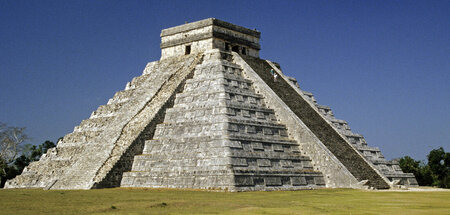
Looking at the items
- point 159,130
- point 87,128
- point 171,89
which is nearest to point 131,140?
point 159,130

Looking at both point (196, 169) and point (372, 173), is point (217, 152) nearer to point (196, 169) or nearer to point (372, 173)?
point (196, 169)

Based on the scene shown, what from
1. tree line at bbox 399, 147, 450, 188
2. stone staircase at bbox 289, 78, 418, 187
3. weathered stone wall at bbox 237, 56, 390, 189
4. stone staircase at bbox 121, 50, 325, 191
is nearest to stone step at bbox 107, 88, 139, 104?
stone staircase at bbox 121, 50, 325, 191

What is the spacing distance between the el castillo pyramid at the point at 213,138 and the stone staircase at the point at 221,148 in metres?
0.05

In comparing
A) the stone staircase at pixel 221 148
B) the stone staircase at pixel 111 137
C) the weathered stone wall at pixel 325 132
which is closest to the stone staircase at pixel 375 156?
the weathered stone wall at pixel 325 132

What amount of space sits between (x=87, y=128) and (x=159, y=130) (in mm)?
6108

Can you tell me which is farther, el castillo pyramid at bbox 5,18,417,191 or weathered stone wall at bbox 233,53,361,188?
weathered stone wall at bbox 233,53,361,188

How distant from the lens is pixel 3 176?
3328 cm

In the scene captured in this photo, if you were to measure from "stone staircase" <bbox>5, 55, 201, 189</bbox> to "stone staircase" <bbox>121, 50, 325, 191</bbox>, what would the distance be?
0.70m

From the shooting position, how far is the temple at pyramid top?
28.2m

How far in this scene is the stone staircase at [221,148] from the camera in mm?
19078

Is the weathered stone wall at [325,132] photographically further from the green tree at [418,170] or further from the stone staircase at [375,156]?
the green tree at [418,170]

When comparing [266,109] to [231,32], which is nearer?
[266,109]

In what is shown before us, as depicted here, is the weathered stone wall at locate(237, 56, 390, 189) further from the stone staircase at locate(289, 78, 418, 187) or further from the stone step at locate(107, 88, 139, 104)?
the stone step at locate(107, 88, 139, 104)

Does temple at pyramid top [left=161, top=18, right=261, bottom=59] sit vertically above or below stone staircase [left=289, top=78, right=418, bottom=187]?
above
